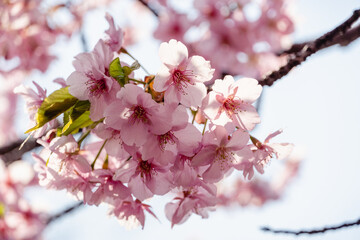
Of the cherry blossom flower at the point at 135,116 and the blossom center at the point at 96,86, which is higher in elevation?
the blossom center at the point at 96,86

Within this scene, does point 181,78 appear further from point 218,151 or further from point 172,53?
point 218,151

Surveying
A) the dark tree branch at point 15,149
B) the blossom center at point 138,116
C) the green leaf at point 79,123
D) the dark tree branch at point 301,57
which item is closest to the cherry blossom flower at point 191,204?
the blossom center at point 138,116

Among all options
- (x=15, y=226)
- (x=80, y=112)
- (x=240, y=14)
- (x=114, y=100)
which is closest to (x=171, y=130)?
(x=114, y=100)

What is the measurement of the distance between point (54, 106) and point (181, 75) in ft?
1.67

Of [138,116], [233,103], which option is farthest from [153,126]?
[233,103]

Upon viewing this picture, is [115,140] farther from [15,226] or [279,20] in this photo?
[279,20]

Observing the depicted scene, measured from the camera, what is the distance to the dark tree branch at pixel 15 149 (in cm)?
274

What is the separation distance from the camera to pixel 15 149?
3.17 m

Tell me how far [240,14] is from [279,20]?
0.56 metres

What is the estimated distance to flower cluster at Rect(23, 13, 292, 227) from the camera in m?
1.27

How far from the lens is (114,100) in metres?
1.30

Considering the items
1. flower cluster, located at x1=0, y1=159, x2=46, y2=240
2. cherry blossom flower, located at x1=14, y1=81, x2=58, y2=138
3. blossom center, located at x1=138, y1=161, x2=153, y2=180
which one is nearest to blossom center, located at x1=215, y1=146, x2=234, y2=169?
blossom center, located at x1=138, y1=161, x2=153, y2=180

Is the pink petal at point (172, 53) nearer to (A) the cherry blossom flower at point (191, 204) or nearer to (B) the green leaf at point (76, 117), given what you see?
(B) the green leaf at point (76, 117)

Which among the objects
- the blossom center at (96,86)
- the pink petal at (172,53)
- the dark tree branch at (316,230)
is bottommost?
the dark tree branch at (316,230)
